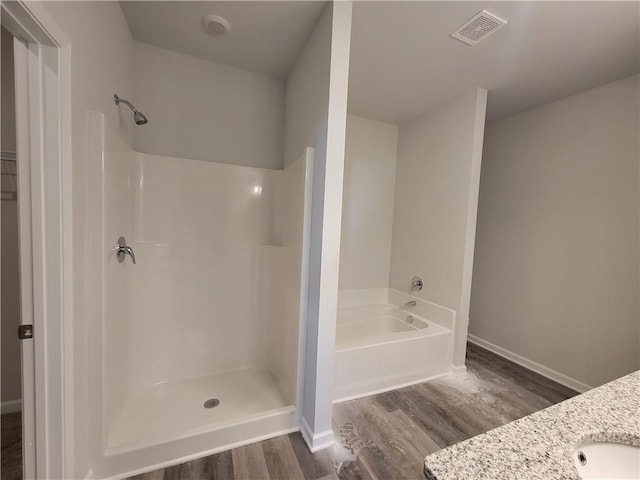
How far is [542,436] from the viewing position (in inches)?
22.5

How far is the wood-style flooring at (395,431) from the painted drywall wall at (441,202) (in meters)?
0.41

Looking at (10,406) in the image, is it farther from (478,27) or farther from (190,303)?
(478,27)

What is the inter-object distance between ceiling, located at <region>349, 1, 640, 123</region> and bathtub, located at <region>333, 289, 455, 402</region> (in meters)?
2.06

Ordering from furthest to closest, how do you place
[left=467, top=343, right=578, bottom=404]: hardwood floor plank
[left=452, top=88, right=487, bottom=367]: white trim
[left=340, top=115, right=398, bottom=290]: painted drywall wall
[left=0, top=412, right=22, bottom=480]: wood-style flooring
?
1. [left=340, top=115, right=398, bottom=290]: painted drywall wall
2. [left=452, top=88, right=487, bottom=367]: white trim
3. [left=467, top=343, right=578, bottom=404]: hardwood floor plank
4. [left=0, top=412, right=22, bottom=480]: wood-style flooring

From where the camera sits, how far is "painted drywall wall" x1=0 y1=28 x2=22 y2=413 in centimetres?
168

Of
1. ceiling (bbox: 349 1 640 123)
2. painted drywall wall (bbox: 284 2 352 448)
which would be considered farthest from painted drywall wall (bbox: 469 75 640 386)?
painted drywall wall (bbox: 284 2 352 448)

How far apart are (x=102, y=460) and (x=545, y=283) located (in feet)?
11.5

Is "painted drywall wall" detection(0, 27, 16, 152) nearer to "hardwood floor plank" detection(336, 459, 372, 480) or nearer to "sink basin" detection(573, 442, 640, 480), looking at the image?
"hardwood floor plank" detection(336, 459, 372, 480)

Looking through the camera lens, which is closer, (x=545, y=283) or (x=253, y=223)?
(x=253, y=223)

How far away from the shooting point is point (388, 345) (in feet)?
7.09

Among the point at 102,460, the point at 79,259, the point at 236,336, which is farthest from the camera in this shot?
the point at 236,336

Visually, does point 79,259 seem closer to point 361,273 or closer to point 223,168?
point 223,168

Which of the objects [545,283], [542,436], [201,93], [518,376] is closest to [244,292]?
[201,93]

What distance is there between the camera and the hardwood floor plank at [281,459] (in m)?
1.38
